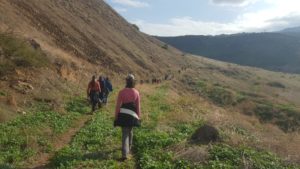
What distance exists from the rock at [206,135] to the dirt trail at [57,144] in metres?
4.20

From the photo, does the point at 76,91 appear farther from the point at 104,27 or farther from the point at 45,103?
the point at 104,27

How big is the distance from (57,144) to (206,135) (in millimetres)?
4762

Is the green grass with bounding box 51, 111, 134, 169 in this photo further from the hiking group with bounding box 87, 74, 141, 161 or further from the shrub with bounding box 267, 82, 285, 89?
the shrub with bounding box 267, 82, 285, 89

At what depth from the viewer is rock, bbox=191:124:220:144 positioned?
14.6 meters

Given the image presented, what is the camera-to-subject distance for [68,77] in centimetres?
3158

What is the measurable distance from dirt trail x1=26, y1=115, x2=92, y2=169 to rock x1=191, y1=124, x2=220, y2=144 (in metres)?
4.20

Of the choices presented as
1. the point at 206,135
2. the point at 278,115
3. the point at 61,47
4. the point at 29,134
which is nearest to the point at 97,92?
the point at 29,134

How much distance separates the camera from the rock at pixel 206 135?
1459 cm

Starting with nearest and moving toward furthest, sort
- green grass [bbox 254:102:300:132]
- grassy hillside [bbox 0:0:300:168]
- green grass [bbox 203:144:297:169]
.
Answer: green grass [bbox 203:144:297:169]
grassy hillside [bbox 0:0:300:168]
green grass [bbox 254:102:300:132]

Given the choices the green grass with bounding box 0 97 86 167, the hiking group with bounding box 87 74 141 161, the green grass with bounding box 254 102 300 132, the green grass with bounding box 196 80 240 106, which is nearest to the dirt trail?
the green grass with bounding box 0 97 86 167

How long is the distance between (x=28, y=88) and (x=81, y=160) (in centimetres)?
1118

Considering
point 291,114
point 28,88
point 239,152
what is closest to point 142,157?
point 239,152

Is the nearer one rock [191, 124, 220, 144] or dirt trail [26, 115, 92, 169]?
dirt trail [26, 115, 92, 169]

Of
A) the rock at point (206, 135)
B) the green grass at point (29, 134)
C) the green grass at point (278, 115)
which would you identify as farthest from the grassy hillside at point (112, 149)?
the green grass at point (278, 115)
